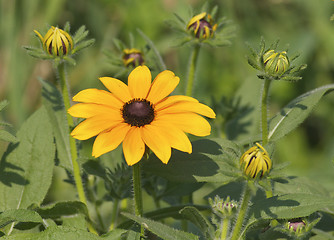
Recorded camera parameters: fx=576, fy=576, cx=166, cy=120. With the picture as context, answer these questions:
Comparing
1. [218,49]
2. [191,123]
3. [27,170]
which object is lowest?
[27,170]

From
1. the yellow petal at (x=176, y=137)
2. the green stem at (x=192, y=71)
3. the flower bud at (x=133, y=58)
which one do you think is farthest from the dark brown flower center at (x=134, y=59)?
the yellow petal at (x=176, y=137)

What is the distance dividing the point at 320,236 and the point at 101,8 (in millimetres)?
2842

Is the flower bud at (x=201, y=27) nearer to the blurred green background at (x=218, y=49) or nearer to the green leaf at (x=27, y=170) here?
the green leaf at (x=27, y=170)

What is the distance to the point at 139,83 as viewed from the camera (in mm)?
1573

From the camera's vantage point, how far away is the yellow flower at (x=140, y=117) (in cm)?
137

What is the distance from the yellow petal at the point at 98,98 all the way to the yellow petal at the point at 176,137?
16cm

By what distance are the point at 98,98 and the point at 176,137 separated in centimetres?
25

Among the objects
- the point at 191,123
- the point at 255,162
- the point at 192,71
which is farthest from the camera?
the point at 192,71

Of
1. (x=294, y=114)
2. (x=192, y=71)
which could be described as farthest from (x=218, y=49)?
(x=294, y=114)

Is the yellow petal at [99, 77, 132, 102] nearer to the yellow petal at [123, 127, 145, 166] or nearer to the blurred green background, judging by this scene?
the yellow petal at [123, 127, 145, 166]

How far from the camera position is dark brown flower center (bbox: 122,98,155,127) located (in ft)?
4.75

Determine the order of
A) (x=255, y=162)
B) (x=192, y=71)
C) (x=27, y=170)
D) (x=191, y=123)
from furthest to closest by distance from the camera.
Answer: (x=192, y=71) → (x=27, y=170) → (x=191, y=123) → (x=255, y=162)

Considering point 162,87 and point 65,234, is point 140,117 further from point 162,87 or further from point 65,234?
point 65,234

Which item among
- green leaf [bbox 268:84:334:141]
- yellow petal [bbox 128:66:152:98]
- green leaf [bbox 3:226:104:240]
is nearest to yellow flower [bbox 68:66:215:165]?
yellow petal [bbox 128:66:152:98]
